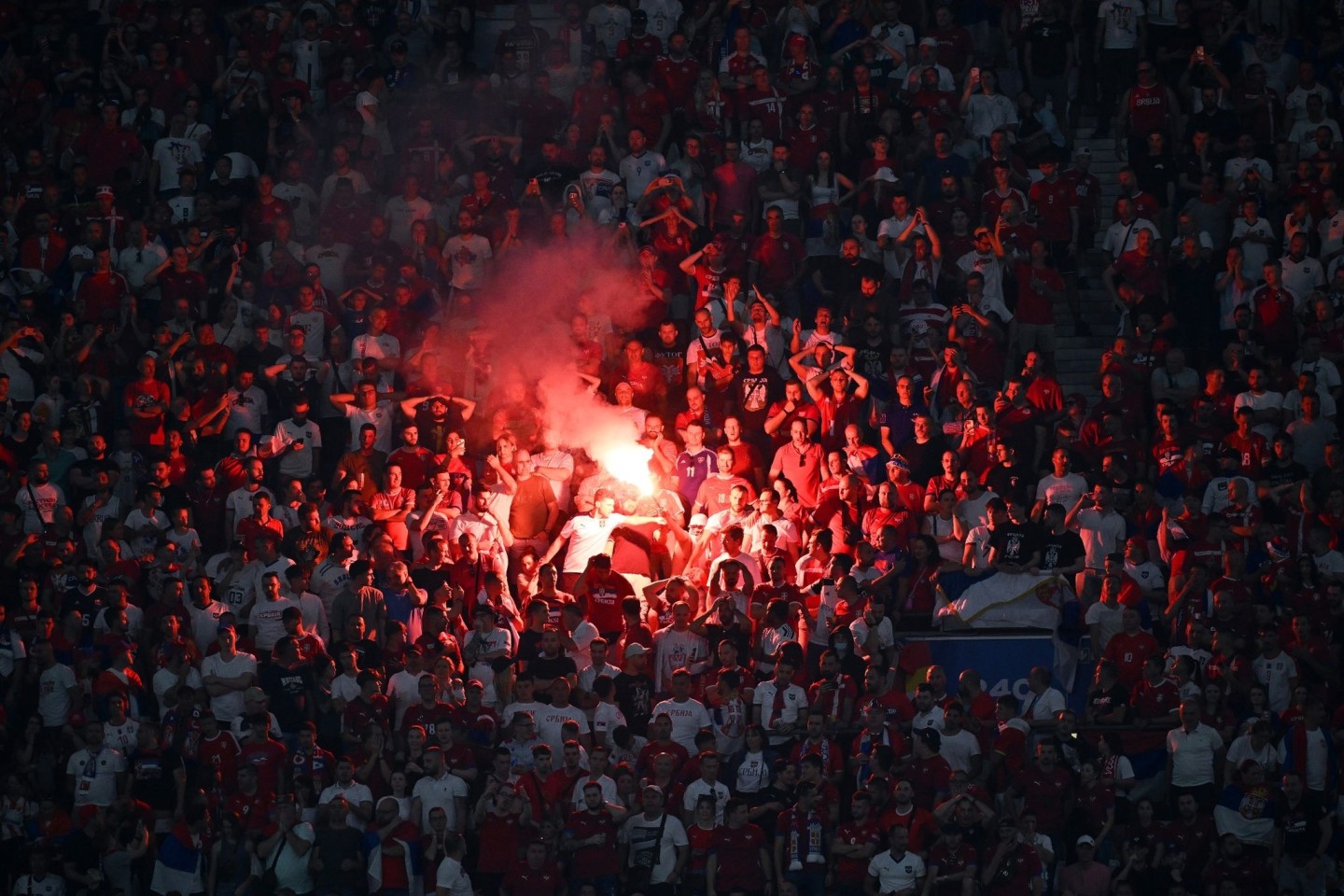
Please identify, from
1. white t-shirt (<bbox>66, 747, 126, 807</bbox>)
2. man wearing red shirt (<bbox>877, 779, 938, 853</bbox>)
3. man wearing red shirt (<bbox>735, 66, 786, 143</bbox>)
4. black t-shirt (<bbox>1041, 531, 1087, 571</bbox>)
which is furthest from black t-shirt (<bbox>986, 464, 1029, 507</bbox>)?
white t-shirt (<bbox>66, 747, 126, 807</bbox>)

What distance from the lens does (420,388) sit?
65.5 ft

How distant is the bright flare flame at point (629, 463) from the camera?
747 inches

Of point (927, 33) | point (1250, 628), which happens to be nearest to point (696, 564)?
point (1250, 628)

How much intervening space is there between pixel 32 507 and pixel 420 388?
364 cm

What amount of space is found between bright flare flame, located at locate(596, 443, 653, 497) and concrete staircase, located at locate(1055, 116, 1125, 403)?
429 centimetres

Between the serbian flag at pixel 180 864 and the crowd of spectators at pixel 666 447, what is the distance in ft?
0.16

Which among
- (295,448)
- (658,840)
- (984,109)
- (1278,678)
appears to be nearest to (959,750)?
(658,840)

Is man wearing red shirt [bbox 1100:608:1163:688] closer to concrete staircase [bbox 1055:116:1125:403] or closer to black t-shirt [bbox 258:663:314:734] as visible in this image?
concrete staircase [bbox 1055:116:1125:403]

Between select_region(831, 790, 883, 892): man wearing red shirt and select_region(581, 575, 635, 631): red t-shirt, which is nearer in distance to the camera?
select_region(831, 790, 883, 892): man wearing red shirt

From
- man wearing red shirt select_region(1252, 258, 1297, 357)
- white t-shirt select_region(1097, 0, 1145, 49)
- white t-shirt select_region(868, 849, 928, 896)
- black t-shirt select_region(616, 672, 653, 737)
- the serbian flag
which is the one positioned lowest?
white t-shirt select_region(868, 849, 928, 896)

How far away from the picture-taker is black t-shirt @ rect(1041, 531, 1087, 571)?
57.5ft

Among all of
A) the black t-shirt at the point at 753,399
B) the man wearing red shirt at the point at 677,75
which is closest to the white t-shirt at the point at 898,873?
the black t-shirt at the point at 753,399

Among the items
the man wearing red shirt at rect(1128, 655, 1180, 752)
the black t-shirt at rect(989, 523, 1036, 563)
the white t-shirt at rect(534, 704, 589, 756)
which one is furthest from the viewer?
the black t-shirt at rect(989, 523, 1036, 563)

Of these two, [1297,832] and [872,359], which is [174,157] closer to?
[872,359]
